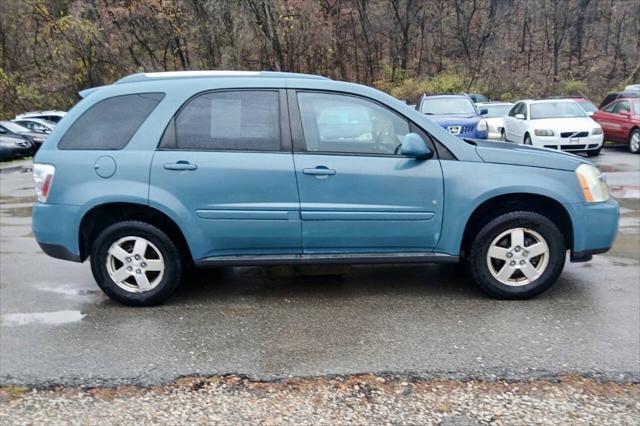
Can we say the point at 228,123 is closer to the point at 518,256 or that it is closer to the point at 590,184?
the point at 518,256

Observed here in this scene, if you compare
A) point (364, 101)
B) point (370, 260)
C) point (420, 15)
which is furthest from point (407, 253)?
point (420, 15)

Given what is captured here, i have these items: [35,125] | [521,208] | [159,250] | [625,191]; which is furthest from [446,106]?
[35,125]

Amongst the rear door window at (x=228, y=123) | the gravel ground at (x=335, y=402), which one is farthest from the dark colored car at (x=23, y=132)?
the gravel ground at (x=335, y=402)

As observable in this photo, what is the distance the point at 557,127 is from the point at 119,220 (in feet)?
39.8

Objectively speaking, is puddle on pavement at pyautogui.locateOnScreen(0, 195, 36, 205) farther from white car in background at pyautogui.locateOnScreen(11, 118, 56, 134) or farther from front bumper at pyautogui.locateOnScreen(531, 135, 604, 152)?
front bumper at pyautogui.locateOnScreen(531, 135, 604, 152)

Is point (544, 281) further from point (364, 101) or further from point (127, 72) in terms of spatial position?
Answer: point (127, 72)

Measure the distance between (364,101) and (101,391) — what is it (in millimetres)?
2871

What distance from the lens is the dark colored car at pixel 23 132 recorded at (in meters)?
19.6

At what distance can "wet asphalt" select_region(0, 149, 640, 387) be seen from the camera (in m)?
3.48

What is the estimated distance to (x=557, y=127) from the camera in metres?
13.7

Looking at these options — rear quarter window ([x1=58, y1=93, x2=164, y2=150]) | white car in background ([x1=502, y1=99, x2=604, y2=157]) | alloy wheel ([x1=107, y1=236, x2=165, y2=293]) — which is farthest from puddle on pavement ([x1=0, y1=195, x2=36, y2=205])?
white car in background ([x1=502, y1=99, x2=604, y2=157])

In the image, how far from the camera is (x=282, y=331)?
405 cm

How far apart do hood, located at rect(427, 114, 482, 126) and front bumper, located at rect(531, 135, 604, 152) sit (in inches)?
61.2

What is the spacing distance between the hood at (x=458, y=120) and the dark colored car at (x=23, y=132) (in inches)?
559
